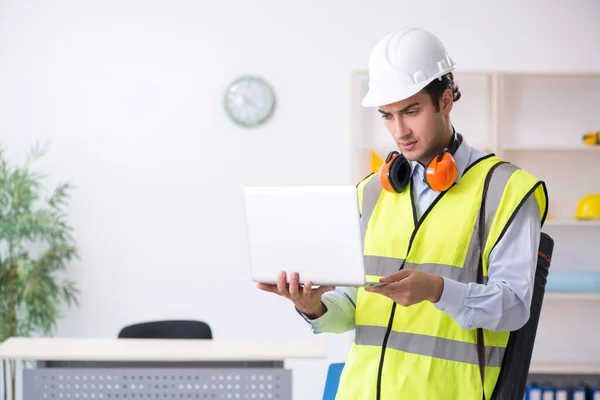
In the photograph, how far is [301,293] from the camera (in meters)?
1.62

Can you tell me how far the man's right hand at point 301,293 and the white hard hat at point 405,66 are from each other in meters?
0.41

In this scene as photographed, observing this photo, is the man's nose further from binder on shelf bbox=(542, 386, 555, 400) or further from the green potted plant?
binder on shelf bbox=(542, 386, 555, 400)

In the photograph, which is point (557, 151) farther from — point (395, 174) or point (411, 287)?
point (411, 287)

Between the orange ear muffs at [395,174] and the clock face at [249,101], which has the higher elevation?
the clock face at [249,101]

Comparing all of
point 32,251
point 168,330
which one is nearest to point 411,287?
point 168,330

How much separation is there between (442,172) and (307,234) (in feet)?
1.00

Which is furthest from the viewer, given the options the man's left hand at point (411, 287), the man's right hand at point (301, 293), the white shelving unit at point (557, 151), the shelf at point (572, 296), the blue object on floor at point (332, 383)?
the white shelving unit at point (557, 151)

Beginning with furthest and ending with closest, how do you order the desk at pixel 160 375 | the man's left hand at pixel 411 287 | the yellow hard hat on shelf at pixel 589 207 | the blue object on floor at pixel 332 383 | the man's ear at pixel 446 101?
the yellow hard hat on shelf at pixel 589 207 → the desk at pixel 160 375 → the blue object on floor at pixel 332 383 → the man's ear at pixel 446 101 → the man's left hand at pixel 411 287

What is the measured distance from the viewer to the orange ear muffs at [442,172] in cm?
163

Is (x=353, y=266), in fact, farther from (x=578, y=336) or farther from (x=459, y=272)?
(x=578, y=336)

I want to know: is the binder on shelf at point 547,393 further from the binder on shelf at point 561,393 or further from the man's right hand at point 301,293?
the man's right hand at point 301,293

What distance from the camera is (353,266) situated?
154 cm

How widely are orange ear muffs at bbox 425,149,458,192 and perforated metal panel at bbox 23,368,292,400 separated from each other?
1.61 m

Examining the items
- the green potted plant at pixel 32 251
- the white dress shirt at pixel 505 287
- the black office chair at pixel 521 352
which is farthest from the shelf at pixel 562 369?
the white dress shirt at pixel 505 287
